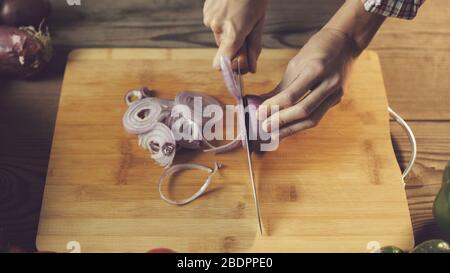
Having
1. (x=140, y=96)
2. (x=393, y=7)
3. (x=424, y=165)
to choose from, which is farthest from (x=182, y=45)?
(x=424, y=165)

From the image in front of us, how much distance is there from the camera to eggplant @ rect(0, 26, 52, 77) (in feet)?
4.33

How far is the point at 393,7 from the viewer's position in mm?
1190

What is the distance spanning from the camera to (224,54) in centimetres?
122

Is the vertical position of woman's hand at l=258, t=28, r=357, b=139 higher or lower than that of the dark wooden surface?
higher

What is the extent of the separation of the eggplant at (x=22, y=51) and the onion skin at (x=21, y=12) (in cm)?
4

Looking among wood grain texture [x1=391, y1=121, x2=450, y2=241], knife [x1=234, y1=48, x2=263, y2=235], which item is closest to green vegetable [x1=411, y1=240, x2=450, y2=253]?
wood grain texture [x1=391, y1=121, x2=450, y2=241]

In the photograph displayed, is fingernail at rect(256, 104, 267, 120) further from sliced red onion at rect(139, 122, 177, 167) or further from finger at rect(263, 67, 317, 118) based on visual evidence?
sliced red onion at rect(139, 122, 177, 167)

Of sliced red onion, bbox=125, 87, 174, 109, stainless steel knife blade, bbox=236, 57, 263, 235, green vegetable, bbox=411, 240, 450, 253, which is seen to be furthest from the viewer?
sliced red onion, bbox=125, 87, 174, 109

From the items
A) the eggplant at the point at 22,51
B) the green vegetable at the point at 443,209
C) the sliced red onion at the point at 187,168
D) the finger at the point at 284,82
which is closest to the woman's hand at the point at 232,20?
the finger at the point at 284,82

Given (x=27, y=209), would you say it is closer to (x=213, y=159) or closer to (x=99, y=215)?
(x=99, y=215)

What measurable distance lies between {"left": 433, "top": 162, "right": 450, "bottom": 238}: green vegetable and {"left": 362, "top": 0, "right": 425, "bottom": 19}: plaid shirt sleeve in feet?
1.14

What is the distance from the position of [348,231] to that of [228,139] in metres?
0.32
